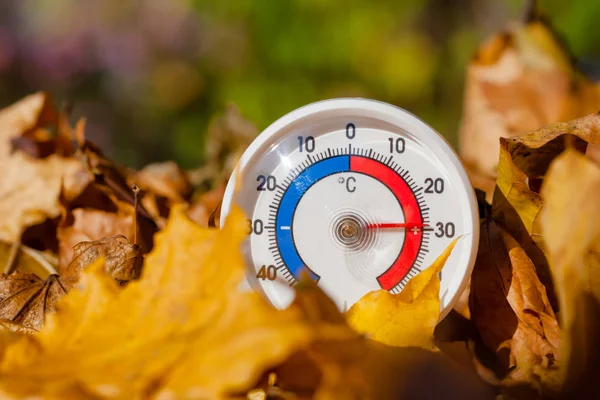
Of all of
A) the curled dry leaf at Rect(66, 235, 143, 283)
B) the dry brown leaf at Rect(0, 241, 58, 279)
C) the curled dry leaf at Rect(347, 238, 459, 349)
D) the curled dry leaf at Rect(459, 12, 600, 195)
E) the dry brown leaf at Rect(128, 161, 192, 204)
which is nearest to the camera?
the curled dry leaf at Rect(347, 238, 459, 349)

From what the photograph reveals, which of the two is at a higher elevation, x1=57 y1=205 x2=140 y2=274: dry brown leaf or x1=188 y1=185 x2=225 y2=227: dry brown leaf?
x1=57 y1=205 x2=140 y2=274: dry brown leaf

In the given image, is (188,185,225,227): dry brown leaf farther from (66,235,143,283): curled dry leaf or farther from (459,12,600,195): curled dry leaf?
(459,12,600,195): curled dry leaf

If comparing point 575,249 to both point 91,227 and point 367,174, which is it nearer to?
point 367,174

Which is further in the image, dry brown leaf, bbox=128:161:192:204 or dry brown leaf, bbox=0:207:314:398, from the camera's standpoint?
dry brown leaf, bbox=128:161:192:204

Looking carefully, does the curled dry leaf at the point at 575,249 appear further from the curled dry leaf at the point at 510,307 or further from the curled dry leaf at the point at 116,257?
the curled dry leaf at the point at 116,257

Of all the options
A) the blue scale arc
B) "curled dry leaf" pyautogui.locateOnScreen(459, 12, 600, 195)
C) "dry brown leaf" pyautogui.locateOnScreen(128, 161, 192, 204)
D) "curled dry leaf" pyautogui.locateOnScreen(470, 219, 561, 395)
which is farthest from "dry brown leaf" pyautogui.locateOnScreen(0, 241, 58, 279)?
"curled dry leaf" pyautogui.locateOnScreen(459, 12, 600, 195)

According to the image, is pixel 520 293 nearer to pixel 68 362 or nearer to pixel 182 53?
pixel 68 362

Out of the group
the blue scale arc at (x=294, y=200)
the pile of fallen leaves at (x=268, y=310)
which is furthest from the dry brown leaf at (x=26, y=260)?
the blue scale arc at (x=294, y=200)
